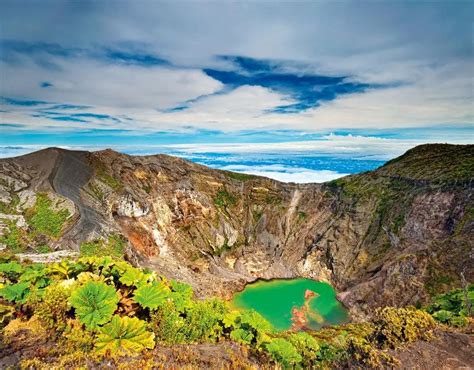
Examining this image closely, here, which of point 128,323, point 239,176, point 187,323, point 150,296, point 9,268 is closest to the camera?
point 128,323

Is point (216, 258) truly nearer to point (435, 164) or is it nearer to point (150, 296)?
point (435, 164)

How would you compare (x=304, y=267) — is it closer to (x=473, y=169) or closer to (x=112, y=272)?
(x=473, y=169)

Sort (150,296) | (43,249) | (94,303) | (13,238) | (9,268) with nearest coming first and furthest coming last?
(94,303) → (150,296) → (9,268) → (43,249) → (13,238)

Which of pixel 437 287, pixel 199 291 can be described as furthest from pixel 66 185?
pixel 437 287

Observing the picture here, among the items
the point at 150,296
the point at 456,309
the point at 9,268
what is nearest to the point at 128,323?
the point at 150,296

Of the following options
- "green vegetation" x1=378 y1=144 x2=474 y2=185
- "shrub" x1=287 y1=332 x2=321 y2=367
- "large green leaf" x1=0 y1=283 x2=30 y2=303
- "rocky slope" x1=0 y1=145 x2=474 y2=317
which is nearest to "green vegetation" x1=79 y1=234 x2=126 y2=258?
"rocky slope" x1=0 y1=145 x2=474 y2=317
